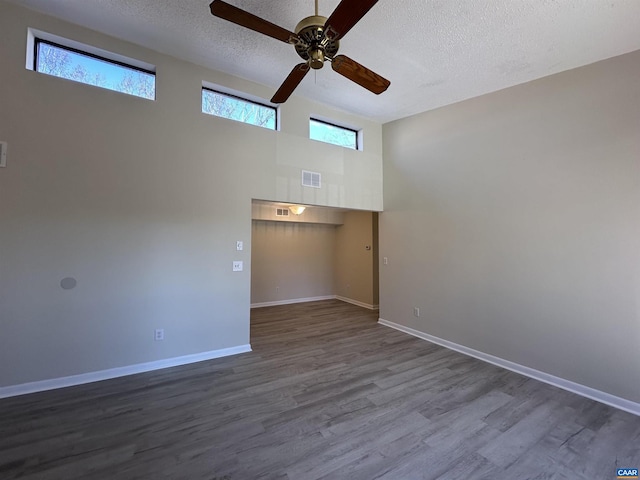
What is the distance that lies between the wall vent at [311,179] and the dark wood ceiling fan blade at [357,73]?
1796 mm

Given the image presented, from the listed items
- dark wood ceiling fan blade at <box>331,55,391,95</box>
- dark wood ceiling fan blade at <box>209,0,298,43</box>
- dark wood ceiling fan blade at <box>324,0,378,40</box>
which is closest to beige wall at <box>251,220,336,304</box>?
dark wood ceiling fan blade at <box>331,55,391,95</box>

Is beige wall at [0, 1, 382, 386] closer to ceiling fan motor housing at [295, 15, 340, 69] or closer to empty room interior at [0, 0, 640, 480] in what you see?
empty room interior at [0, 0, 640, 480]

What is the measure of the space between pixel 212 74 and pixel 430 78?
277 centimetres

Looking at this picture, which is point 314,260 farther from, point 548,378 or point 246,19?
point 246,19

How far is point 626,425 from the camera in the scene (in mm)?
2221

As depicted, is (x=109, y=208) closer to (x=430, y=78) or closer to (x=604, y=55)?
(x=430, y=78)

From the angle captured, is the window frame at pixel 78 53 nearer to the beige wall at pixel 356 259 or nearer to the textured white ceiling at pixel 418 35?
the textured white ceiling at pixel 418 35

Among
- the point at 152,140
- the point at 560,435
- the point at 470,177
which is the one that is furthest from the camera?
Result: the point at 470,177

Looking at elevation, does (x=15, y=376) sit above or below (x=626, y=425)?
above

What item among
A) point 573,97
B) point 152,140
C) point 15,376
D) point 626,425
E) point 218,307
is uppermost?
point 573,97

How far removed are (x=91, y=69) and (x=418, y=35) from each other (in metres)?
3.46

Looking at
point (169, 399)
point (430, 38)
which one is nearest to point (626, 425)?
point (430, 38)

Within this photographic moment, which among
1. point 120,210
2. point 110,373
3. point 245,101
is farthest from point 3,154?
point 245,101

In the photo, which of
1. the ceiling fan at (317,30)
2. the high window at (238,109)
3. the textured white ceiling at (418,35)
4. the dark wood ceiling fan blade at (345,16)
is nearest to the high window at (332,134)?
the high window at (238,109)
